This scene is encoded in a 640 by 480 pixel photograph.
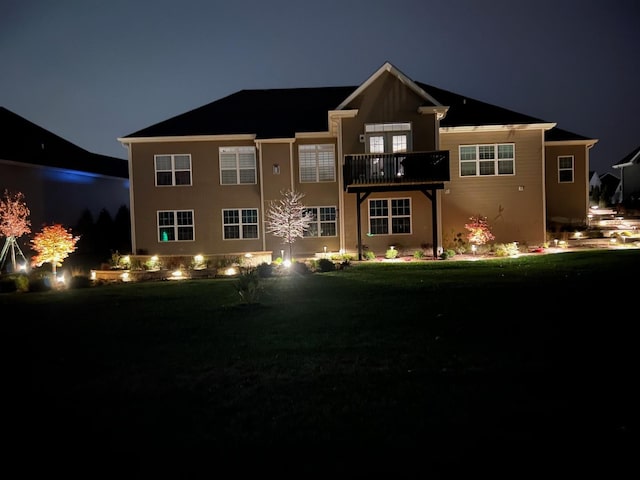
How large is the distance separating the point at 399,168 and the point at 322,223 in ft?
15.8

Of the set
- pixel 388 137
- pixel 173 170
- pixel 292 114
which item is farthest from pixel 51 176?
pixel 388 137

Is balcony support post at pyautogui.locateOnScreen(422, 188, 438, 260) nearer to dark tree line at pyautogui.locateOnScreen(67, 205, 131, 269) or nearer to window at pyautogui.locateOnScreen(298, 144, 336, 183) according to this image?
window at pyautogui.locateOnScreen(298, 144, 336, 183)

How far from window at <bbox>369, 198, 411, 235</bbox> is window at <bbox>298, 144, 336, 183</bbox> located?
2570 millimetres

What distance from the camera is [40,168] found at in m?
25.0

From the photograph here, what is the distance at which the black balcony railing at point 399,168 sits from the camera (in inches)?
803

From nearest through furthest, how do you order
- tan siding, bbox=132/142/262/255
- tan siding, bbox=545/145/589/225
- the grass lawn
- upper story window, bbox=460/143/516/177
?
the grass lawn < upper story window, bbox=460/143/516/177 < tan siding, bbox=132/142/262/255 < tan siding, bbox=545/145/589/225

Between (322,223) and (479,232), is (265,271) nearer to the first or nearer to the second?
(322,223)

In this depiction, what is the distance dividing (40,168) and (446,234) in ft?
70.2

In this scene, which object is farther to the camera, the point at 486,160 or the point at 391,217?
the point at 486,160

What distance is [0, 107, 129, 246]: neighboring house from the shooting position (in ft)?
77.4

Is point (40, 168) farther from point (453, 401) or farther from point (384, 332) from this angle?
point (453, 401)

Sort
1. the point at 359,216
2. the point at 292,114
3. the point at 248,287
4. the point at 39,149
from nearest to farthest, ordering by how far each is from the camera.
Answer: the point at 248,287 < the point at 359,216 < the point at 292,114 < the point at 39,149

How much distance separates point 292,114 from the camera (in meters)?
25.2

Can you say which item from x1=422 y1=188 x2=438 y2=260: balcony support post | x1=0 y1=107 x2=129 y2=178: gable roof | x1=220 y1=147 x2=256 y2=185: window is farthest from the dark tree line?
x1=422 y1=188 x2=438 y2=260: balcony support post
